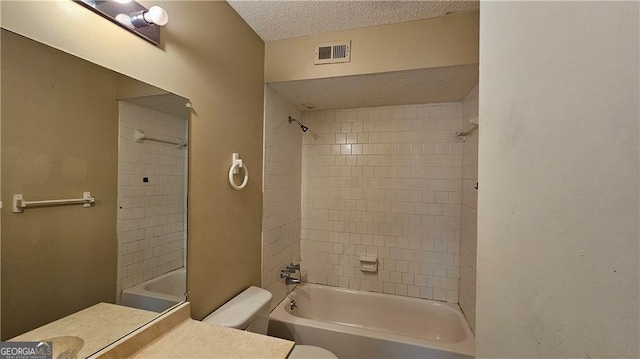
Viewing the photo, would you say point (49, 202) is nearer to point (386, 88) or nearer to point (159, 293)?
point (159, 293)

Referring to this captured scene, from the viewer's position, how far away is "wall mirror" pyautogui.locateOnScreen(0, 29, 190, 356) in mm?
654

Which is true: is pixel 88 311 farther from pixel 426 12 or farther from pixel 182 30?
pixel 426 12

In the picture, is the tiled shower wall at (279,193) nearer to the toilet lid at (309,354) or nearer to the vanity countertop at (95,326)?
the toilet lid at (309,354)

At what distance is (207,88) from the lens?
1328 millimetres

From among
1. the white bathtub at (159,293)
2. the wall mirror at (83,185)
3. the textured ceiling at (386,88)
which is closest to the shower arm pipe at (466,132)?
the textured ceiling at (386,88)

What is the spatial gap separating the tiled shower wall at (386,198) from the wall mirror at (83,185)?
1604 millimetres

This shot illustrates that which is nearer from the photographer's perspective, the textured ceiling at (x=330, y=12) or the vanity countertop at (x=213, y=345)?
the vanity countertop at (x=213, y=345)

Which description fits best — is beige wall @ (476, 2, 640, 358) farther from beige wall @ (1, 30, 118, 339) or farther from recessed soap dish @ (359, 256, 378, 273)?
recessed soap dish @ (359, 256, 378, 273)

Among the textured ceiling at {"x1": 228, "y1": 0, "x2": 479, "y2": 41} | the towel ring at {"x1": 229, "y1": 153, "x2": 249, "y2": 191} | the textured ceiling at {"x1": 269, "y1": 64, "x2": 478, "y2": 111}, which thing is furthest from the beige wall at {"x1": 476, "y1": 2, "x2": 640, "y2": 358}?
the towel ring at {"x1": 229, "y1": 153, "x2": 249, "y2": 191}

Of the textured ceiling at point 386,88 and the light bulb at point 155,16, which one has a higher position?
the textured ceiling at point 386,88

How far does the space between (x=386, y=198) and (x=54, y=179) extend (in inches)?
89.1

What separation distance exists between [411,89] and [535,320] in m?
1.86

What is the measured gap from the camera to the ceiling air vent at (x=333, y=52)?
5.64 feet

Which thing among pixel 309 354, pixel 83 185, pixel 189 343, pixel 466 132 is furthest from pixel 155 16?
pixel 466 132
